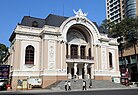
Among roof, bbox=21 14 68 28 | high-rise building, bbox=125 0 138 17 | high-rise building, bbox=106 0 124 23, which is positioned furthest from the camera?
high-rise building, bbox=106 0 124 23

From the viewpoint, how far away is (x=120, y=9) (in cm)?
10000

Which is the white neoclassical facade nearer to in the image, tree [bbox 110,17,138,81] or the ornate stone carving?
Result: the ornate stone carving

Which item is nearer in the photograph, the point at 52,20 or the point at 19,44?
the point at 19,44

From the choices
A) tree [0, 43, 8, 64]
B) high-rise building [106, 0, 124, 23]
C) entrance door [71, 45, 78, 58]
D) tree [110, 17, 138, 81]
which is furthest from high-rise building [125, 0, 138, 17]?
entrance door [71, 45, 78, 58]

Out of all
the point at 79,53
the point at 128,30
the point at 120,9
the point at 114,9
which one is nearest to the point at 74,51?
the point at 79,53

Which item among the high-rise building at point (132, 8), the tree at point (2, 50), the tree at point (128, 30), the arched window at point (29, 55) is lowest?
the arched window at point (29, 55)

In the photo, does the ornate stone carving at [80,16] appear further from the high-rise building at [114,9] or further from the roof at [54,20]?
the high-rise building at [114,9]

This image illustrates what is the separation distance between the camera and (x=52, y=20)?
40125 mm

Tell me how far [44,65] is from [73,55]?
735cm

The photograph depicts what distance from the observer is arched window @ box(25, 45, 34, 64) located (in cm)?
3634

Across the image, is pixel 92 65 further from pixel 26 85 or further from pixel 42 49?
pixel 26 85

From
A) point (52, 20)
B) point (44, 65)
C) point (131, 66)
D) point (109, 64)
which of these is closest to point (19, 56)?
point (44, 65)

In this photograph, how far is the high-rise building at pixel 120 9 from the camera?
292 ft

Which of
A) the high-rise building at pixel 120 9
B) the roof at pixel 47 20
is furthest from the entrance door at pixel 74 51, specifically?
the high-rise building at pixel 120 9
